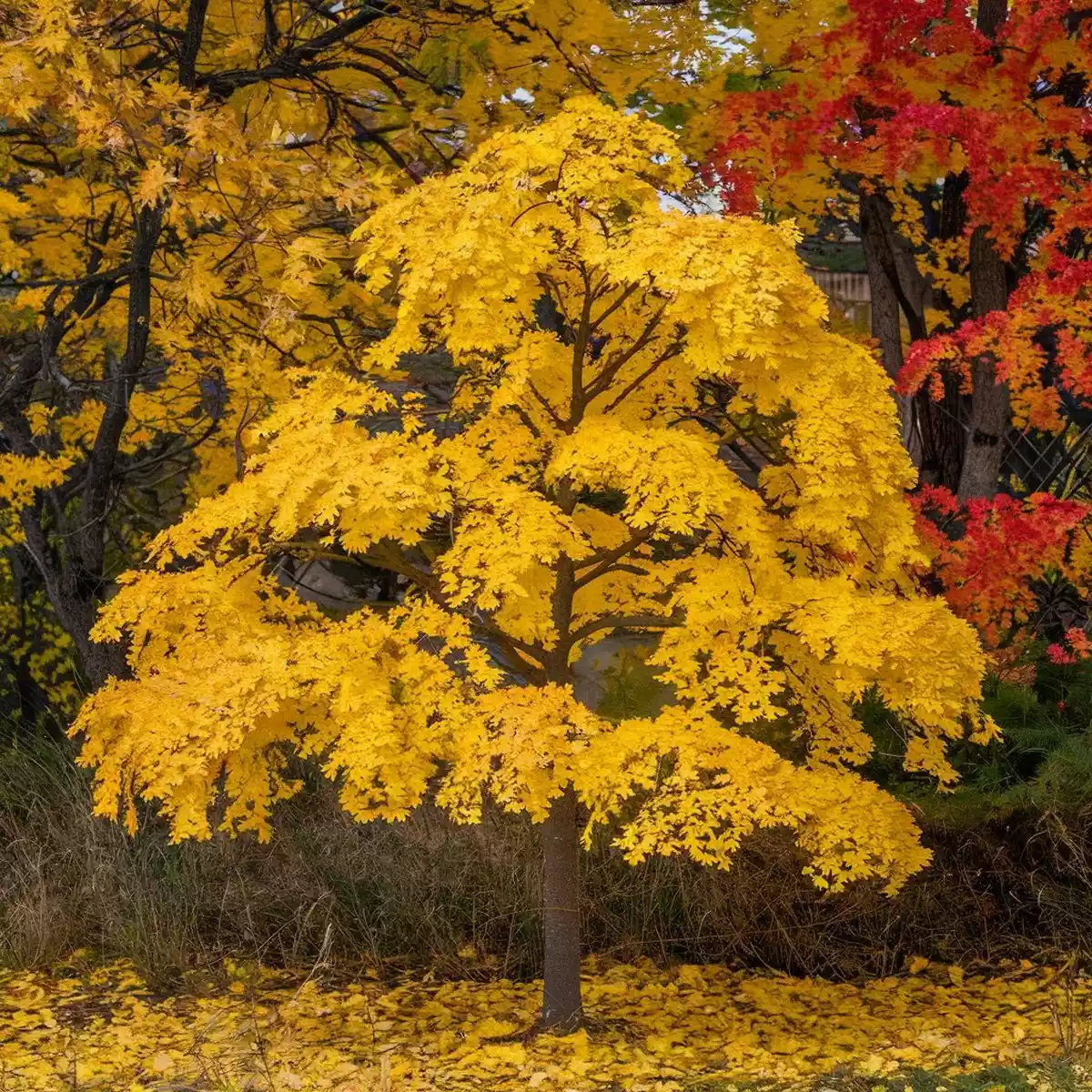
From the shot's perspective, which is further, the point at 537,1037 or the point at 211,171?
the point at 211,171

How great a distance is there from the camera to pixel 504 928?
8.18 m

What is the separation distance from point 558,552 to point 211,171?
150 inches

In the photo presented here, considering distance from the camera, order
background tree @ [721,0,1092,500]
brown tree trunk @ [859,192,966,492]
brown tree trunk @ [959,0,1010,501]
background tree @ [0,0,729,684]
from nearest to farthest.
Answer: background tree @ [0,0,729,684] → background tree @ [721,0,1092,500] → brown tree trunk @ [959,0,1010,501] → brown tree trunk @ [859,192,966,492]

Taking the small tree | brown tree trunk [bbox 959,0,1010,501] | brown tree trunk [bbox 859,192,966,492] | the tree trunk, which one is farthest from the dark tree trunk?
the tree trunk

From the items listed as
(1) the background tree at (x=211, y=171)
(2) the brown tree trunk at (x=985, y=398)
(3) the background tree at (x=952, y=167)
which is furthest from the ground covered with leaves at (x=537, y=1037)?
(3) the background tree at (x=952, y=167)

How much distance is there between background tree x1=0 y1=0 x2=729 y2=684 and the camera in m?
7.60

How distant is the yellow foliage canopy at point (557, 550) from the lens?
545 cm

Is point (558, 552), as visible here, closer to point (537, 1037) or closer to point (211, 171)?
point (537, 1037)

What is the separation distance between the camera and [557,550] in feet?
17.8

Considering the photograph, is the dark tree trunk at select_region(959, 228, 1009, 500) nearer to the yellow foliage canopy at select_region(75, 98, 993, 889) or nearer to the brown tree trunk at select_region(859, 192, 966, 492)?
the brown tree trunk at select_region(859, 192, 966, 492)

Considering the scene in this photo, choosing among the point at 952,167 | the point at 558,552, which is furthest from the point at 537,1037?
the point at 952,167

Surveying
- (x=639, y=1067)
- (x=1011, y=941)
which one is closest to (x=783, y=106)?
(x=1011, y=941)

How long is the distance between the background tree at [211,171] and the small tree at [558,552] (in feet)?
5.63

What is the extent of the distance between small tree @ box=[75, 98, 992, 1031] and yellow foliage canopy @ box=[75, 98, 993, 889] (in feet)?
0.05
